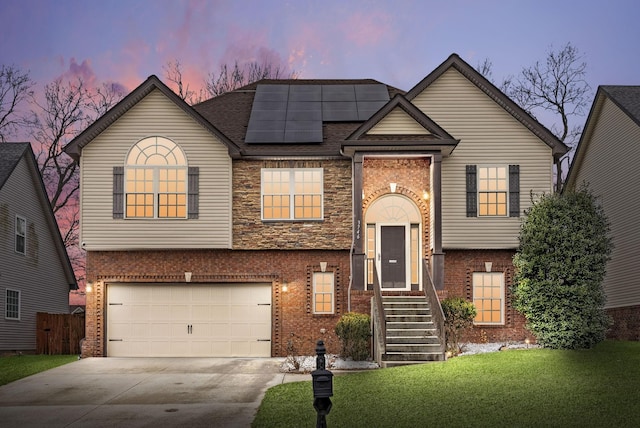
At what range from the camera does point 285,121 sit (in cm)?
2861

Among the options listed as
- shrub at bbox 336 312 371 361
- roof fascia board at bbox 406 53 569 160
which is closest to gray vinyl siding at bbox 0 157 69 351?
shrub at bbox 336 312 371 361

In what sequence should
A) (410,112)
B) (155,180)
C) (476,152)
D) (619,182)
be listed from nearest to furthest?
(410,112), (155,180), (476,152), (619,182)

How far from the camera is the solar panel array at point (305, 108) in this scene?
2766 cm

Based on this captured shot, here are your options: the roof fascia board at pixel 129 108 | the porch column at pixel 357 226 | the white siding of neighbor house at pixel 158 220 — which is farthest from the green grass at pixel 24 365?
the porch column at pixel 357 226

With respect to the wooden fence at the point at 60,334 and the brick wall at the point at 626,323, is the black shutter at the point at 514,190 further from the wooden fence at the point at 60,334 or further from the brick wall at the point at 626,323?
the wooden fence at the point at 60,334

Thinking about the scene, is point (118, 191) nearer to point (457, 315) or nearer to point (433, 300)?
point (433, 300)

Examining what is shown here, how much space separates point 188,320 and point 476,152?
10.8 meters

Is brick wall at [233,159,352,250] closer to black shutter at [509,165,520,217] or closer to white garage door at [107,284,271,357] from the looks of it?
white garage door at [107,284,271,357]

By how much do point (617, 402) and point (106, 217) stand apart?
16.7m

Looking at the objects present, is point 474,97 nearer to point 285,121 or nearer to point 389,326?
point 285,121

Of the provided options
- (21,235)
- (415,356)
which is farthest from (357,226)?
(21,235)

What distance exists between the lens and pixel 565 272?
22.4 meters

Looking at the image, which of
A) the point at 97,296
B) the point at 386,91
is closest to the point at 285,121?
the point at 386,91

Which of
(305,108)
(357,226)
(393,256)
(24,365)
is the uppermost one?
(305,108)
